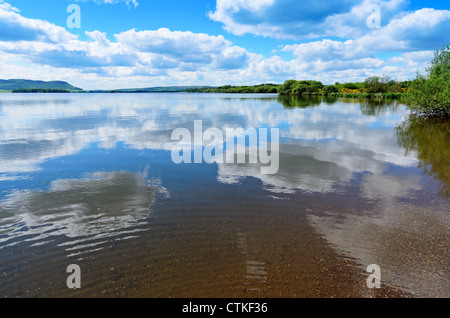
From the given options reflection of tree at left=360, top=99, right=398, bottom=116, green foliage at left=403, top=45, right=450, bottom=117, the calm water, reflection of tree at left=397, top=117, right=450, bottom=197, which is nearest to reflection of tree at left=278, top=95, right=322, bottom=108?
reflection of tree at left=360, top=99, right=398, bottom=116

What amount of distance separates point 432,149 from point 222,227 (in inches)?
844

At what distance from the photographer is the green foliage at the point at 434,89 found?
36.5 meters

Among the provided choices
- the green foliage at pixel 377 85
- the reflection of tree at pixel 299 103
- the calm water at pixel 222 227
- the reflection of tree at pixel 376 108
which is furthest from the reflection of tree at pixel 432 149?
the green foliage at pixel 377 85

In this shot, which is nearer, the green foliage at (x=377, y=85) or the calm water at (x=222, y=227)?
the calm water at (x=222, y=227)

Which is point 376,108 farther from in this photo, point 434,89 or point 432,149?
point 432,149

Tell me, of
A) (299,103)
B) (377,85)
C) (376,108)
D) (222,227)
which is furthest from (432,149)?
(377,85)

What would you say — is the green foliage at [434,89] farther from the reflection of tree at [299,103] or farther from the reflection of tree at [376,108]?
the reflection of tree at [299,103]

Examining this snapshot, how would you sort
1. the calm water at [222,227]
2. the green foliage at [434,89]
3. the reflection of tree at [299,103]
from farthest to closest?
the reflection of tree at [299,103], the green foliage at [434,89], the calm water at [222,227]

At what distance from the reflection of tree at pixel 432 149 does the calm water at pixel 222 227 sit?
21 centimetres

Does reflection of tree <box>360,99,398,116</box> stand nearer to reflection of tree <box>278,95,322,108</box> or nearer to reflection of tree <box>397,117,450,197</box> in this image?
reflection of tree <box>278,95,322,108</box>

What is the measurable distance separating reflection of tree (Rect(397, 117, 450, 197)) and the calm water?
0.21 meters
